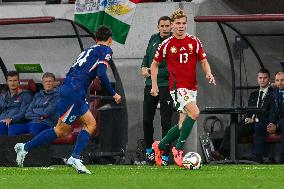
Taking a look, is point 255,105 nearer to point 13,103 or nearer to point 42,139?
point 13,103

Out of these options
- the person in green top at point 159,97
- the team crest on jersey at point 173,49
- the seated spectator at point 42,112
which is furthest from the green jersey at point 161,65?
the seated spectator at point 42,112

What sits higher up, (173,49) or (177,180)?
(173,49)

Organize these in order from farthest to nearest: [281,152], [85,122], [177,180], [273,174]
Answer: [281,152] → [85,122] → [273,174] → [177,180]

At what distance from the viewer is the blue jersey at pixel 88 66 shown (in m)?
14.6

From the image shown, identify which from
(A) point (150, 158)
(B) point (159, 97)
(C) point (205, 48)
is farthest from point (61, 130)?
(C) point (205, 48)

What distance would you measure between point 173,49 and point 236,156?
10.5ft

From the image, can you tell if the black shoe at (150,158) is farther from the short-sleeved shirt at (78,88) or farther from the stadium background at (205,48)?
the short-sleeved shirt at (78,88)

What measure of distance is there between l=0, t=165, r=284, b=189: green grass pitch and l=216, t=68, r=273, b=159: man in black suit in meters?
3.26

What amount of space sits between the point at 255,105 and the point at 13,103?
161 inches

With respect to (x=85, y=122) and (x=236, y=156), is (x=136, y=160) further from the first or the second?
(x=85, y=122)

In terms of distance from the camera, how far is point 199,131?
64.1 ft

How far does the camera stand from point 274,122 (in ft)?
60.3

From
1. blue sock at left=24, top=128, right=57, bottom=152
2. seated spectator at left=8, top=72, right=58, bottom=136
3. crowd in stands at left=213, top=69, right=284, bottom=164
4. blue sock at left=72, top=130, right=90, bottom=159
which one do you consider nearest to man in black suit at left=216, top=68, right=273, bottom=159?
crowd in stands at left=213, top=69, right=284, bottom=164

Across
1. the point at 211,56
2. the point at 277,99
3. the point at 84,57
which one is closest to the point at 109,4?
the point at 211,56
